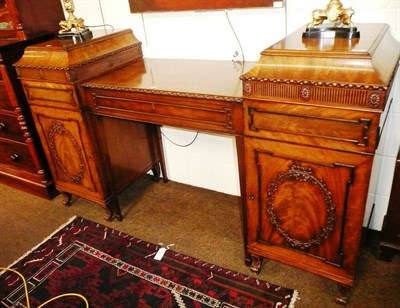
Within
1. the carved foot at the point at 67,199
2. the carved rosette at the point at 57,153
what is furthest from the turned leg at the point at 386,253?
the carved foot at the point at 67,199

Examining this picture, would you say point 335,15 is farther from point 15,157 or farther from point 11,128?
point 15,157

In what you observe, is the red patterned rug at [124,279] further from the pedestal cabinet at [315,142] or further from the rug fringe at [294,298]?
the pedestal cabinet at [315,142]

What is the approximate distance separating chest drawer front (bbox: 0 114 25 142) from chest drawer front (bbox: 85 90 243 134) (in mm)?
790

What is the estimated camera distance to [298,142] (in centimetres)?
130

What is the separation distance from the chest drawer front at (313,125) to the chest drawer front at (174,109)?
0.31ft

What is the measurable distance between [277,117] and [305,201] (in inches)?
14.4

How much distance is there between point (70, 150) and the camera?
6.79ft

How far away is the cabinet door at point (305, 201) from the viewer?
1280mm

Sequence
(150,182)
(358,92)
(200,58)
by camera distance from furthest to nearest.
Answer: (150,182)
(200,58)
(358,92)

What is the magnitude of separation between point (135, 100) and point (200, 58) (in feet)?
1.86

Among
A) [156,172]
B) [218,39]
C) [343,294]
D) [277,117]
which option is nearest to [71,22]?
[218,39]

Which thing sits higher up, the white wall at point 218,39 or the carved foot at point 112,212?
the white wall at point 218,39

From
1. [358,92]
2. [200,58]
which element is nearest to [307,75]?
[358,92]

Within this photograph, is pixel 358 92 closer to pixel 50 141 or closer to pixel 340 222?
pixel 340 222
